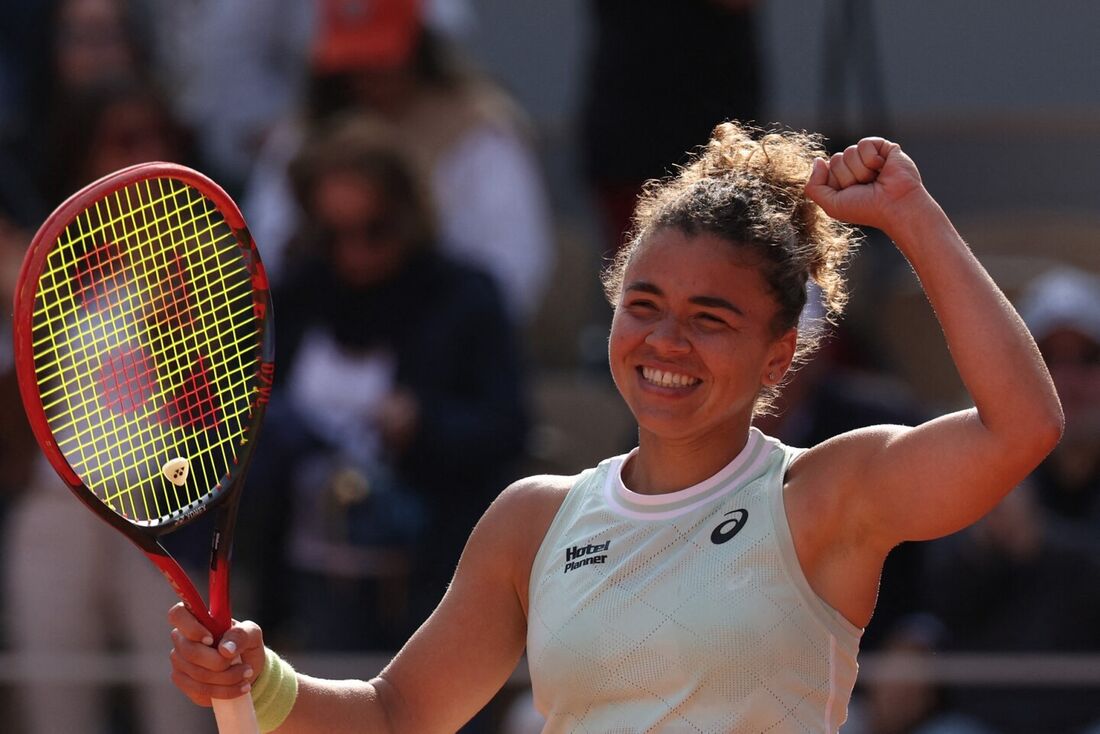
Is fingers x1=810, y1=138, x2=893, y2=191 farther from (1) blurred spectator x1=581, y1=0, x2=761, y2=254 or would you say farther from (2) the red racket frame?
(1) blurred spectator x1=581, y1=0, x2=761, y2=254

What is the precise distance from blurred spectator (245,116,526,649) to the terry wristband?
7.57 ft

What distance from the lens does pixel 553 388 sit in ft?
20.5

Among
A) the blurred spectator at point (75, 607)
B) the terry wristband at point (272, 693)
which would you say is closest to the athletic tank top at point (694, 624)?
the terry wristband at point (272, 693)

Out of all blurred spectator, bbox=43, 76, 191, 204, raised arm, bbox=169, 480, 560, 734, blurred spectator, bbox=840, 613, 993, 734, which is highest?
raised arm, bbox=169, 480, 560, 734

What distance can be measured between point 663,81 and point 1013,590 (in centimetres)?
167

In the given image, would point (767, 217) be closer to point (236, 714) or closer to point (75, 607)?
point (236, 714)

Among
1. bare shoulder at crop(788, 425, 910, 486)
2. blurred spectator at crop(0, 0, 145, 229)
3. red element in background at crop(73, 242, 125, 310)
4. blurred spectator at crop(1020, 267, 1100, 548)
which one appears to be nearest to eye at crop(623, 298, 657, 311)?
bare shoulder at crop(788, 425, 910, 486)

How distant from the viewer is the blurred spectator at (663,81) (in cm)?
543

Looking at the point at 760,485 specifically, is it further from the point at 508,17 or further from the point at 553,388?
the point at 508,17

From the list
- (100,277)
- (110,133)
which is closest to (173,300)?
(100,277)

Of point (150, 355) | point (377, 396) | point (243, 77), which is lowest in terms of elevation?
point (377, 396)

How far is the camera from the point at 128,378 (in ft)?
10.8

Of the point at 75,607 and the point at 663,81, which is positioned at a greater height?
the point at 663,81

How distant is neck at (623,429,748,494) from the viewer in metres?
2.55
